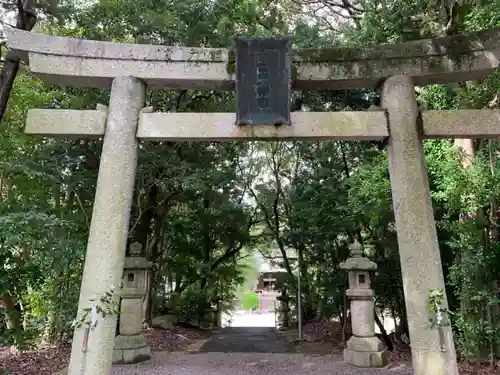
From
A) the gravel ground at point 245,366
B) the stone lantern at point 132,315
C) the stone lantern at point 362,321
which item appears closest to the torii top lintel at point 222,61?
the stone lantern at point 362,321

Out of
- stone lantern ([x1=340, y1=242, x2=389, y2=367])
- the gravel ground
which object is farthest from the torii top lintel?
the gravel ground

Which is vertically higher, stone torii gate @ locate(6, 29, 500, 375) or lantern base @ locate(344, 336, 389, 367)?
stone torii gate @ locate(6, 29, 500, 375)

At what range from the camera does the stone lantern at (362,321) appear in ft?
22.0

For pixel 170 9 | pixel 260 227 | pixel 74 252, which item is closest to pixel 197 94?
pixel 170 9

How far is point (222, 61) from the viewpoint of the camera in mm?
4668

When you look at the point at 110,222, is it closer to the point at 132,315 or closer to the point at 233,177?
A: the point at 132,315

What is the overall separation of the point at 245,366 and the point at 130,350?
213 centimetres

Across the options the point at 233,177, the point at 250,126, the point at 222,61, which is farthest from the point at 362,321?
the point at 233,177

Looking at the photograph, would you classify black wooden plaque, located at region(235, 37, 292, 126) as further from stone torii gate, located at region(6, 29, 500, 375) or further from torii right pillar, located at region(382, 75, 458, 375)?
torii right pillar, located at region(382, 75, 458, 375)

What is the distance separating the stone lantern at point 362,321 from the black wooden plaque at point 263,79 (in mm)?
4089

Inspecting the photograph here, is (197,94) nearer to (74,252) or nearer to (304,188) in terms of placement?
(304,188)

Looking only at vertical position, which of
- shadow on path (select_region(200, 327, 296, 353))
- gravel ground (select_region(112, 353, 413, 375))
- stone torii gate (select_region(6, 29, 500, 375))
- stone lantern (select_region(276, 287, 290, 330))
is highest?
stone torii gate (select_region(6, 29, 500, 375))

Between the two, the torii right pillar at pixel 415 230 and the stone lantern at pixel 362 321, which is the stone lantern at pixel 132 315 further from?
the torii right pillar at pixel 415 230

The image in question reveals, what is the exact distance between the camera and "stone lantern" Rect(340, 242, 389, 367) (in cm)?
671
